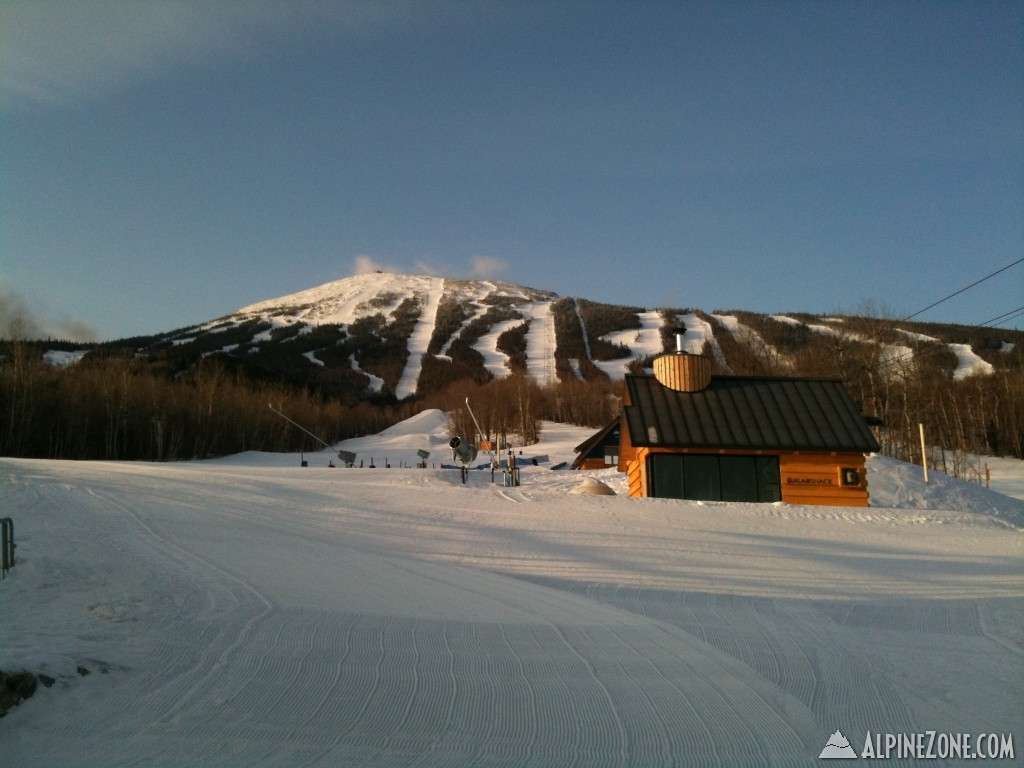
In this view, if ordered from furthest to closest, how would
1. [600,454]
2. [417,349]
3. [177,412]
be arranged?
1. [417,349]
2. [177,412]
3. [600,454]

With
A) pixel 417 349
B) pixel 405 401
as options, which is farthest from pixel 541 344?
pixel 405 401

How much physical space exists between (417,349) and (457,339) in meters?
9.33

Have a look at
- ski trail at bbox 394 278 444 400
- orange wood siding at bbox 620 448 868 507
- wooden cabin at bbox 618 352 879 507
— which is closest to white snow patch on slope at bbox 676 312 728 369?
ski trail at bbox 394 278 444 400

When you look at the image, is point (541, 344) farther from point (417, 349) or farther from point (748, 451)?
point (748, 451)

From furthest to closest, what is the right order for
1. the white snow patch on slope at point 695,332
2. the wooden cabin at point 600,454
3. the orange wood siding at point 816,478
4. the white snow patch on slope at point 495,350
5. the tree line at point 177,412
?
the white snow patch on slope at point 495,350
the white snow patch on slope at point 695,332
the wooden cabin at point 600,454
the tree line at point 177,412
the orange wood siding at point 816,478

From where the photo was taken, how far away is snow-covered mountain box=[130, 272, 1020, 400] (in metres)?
121

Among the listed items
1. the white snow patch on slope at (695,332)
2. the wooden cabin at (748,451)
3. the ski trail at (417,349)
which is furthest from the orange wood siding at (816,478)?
the ski trail at (417,349)

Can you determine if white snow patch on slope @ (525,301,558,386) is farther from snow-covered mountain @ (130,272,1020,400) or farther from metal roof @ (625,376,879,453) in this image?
metal roof @ (625,376,879,453)

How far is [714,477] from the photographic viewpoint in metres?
24.2

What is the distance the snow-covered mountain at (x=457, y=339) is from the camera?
4771 inches

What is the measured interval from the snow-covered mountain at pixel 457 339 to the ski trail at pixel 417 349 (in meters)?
0.23

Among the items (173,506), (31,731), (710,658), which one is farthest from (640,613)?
(173,506)

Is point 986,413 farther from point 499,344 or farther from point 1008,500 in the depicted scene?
point 499,344

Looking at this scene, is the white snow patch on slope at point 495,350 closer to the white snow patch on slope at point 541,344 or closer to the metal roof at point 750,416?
the white snow patch on slope at point 541,344
